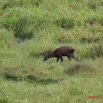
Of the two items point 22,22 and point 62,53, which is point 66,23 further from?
point 62,53

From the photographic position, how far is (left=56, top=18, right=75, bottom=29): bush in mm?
13055

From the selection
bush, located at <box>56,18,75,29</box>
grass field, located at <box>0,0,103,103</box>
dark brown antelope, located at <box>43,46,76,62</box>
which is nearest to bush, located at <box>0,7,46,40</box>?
grass field, located at <box>0,0,103,103</box>

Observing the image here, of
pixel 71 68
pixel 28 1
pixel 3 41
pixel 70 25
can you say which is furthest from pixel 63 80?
pixel 28 1

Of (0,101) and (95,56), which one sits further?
(95,56)

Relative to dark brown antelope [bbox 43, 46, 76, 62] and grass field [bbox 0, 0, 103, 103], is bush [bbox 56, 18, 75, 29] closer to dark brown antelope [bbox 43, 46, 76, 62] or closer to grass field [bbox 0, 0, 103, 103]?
grass field [bbox 0, 0, 103, 103]

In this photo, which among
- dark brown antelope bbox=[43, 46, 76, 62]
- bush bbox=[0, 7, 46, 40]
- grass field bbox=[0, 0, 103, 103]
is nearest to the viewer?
grass field bbox=[0, 0, 103, 103]

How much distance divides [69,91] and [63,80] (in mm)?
928

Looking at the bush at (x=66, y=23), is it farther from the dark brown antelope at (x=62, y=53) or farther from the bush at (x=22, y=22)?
the dark brown antelope at (x=62, y=53)

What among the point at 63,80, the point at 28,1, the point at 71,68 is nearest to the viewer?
the point at 63,80

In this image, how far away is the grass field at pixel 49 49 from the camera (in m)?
8.29

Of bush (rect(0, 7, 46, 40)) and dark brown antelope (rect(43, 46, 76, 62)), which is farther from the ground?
dark brown antelope (rect(43, 46, 76, 62))

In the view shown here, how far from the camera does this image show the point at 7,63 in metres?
10.4

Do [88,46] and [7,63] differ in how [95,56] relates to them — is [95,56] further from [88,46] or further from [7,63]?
[7,63]

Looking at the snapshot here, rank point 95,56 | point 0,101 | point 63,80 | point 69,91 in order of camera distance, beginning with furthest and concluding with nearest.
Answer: point 95,56 < point 63,80 < point 69,91 < point 0,101
